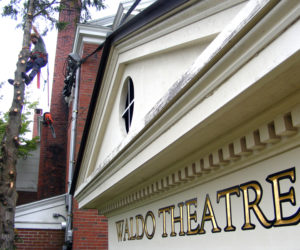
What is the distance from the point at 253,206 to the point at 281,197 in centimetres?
30

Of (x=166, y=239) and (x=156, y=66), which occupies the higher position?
(x=156, y=66)

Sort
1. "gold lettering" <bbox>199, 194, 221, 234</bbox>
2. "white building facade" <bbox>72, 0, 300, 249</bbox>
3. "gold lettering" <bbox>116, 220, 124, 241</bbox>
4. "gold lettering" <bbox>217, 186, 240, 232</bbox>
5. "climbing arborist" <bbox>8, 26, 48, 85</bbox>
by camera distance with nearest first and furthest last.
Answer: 1. "white building facade" <bbox>72, 0, 300, 249</bbox>
2. "gold lettering" <bbox>217, 186, 240, 232</bbox>
3. "gold lettering" <bbox>199, 194, 221, 234</bbox>
4. "gold lettering" <bbox>116, 220, 124, 241</bbox>
5. "climbing arborist" <bbox>8, 26, 48, 85</bbox>

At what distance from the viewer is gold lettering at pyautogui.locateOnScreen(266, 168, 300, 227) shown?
2.29 meters

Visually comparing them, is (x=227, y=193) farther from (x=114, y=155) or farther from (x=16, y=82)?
(x=16, y=82)

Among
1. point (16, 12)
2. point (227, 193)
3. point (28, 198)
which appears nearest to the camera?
point (227, 193)

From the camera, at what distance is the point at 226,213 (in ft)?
9.61

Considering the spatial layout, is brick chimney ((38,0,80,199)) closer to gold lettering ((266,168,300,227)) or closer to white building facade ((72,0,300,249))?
white building facade ((72,0,300,249))

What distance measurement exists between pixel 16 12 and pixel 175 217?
28.9 feet

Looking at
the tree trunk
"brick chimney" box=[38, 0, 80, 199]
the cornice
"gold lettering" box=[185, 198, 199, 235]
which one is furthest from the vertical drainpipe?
"gold lettering" box=[185, 198, 199, 235]

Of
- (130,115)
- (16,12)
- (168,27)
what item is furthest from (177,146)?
(16,12)

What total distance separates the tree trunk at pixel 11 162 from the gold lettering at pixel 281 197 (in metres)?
6.23

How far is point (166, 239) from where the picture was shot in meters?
4.06

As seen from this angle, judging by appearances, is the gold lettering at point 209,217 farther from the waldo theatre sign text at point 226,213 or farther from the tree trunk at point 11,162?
the tree trunk at point 11,162

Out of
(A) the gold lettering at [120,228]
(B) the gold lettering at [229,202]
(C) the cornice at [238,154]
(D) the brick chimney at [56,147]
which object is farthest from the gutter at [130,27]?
(D) the brick chimney at [56,147]
